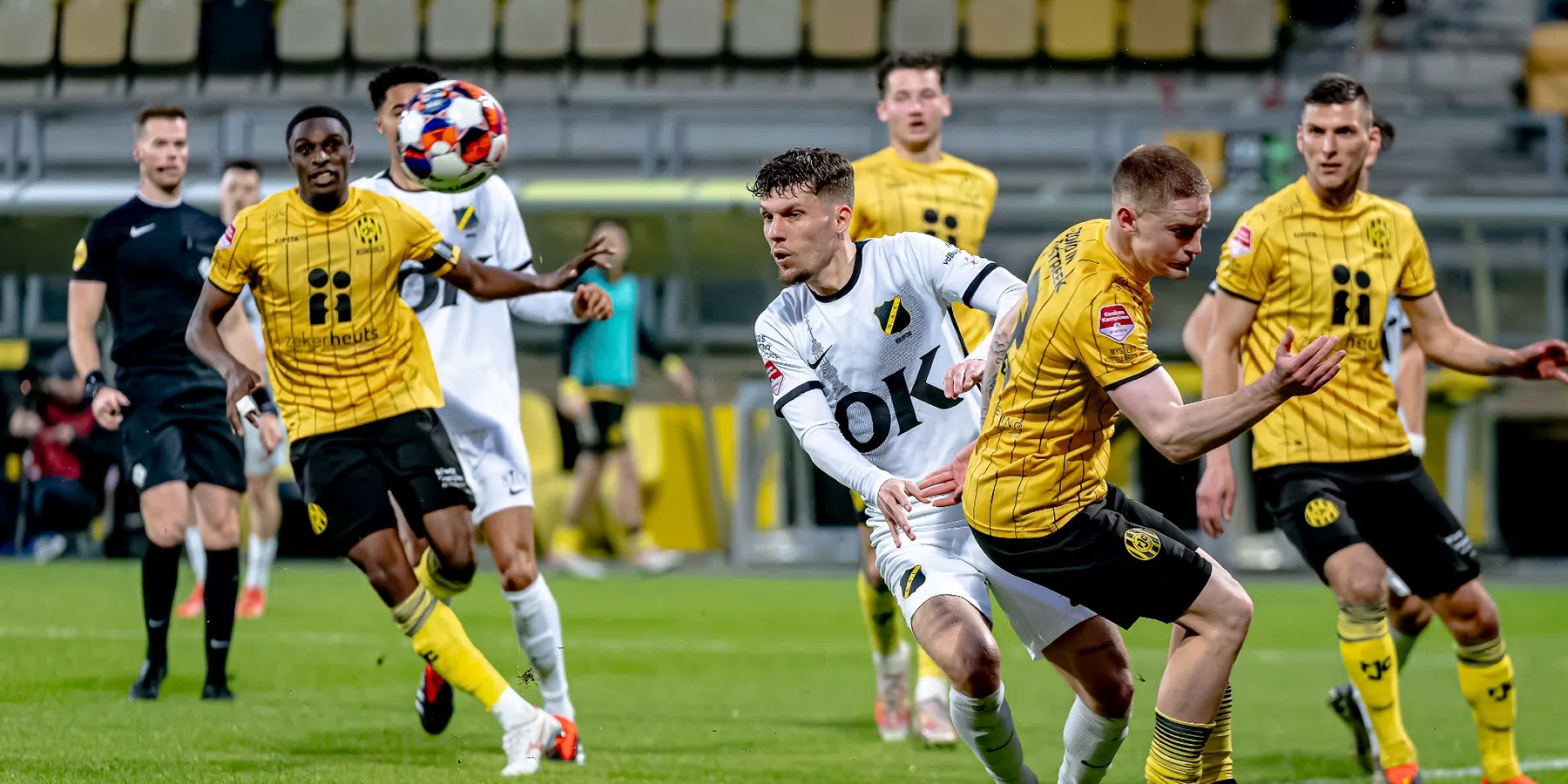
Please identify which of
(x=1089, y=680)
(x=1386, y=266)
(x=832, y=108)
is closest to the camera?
(x=1089, y=680)

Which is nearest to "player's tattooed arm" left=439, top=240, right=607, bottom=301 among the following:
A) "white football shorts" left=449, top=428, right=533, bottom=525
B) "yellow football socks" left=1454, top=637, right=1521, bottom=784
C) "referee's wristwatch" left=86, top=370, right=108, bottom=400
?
"white football shorts" left=449, top=428, right=533, bottom=525

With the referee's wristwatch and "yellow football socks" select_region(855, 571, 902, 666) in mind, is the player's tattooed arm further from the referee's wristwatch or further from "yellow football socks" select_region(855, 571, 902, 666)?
the referee's wristwatch

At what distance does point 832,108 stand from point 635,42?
146 inches

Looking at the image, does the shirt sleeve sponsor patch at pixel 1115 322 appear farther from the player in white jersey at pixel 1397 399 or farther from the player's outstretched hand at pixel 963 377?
the player in white jersey at pixel 1397 399

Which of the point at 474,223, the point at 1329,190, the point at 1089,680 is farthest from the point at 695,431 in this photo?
the point at 1089,680

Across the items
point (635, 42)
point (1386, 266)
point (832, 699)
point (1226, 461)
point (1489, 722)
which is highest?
point (635, 42)

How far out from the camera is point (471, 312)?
657 centimetres

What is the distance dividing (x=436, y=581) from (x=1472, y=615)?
3.44 meters

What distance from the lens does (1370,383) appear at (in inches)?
231

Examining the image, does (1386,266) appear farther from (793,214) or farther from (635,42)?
(635,42)

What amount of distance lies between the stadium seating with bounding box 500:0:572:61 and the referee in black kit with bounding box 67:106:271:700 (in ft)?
41.3

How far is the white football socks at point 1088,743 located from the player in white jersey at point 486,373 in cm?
206

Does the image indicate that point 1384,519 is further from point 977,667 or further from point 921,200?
point 921,200

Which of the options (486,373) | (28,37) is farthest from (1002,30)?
(486,373)
